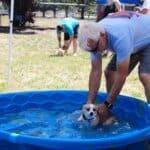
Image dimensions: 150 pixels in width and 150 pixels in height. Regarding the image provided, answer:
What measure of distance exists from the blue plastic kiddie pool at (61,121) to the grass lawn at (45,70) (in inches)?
83.2

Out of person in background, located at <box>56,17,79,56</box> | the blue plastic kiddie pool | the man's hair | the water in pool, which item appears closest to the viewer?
the blue plastic kiddie pool

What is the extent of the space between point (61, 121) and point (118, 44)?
1250mm

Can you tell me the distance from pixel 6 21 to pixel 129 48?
63.0 feet

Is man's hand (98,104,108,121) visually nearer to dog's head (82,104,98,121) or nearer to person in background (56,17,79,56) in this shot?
dog's head (82,104,98,121)

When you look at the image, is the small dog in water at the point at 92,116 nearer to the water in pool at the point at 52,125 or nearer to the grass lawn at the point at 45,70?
the water in pool at the point at 52,125

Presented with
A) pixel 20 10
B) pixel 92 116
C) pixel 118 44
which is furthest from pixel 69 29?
pixel 20 10

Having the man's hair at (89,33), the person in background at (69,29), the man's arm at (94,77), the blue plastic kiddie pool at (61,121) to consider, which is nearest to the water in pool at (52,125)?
the blue plastic kiddie pool at (61,121)

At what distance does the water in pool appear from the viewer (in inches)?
175

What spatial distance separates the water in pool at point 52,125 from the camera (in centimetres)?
446

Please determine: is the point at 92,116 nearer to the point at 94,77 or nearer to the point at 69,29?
the point at 94,77

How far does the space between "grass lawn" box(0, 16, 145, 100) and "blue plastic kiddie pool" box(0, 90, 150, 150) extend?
2.11m

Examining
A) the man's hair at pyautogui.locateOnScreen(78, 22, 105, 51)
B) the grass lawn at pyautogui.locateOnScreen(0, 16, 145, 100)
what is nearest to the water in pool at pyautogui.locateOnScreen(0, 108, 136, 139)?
the man's hair at pyautogui.locateOnScreen(78, 22, 105, 51)

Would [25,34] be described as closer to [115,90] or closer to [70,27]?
[70,27]

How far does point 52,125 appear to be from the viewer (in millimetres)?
4828
